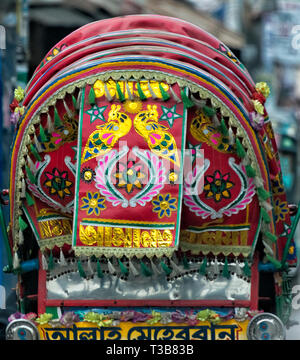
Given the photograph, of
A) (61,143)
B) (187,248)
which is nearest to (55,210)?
(61,143)

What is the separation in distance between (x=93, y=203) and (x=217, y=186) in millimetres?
683

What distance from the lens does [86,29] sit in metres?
4.34

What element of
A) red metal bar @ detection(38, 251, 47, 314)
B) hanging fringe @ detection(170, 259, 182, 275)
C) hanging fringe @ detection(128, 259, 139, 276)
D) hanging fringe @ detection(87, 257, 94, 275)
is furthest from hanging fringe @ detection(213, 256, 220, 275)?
red metal bar @ detection(38, 251, 47, 314)

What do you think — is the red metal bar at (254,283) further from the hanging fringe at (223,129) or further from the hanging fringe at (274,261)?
the hanging fringe at (223,129)

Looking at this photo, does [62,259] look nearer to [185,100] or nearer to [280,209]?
[185,100]

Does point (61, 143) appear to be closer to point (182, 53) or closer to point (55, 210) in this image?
point (55, 210)

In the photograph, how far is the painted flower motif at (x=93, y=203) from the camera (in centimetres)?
395

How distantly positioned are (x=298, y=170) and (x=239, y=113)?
29.9 ft

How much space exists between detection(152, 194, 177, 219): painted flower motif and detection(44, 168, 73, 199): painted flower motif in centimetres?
55

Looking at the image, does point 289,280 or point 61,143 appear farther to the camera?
point 289,280

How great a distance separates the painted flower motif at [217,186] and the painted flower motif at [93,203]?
58 cm
